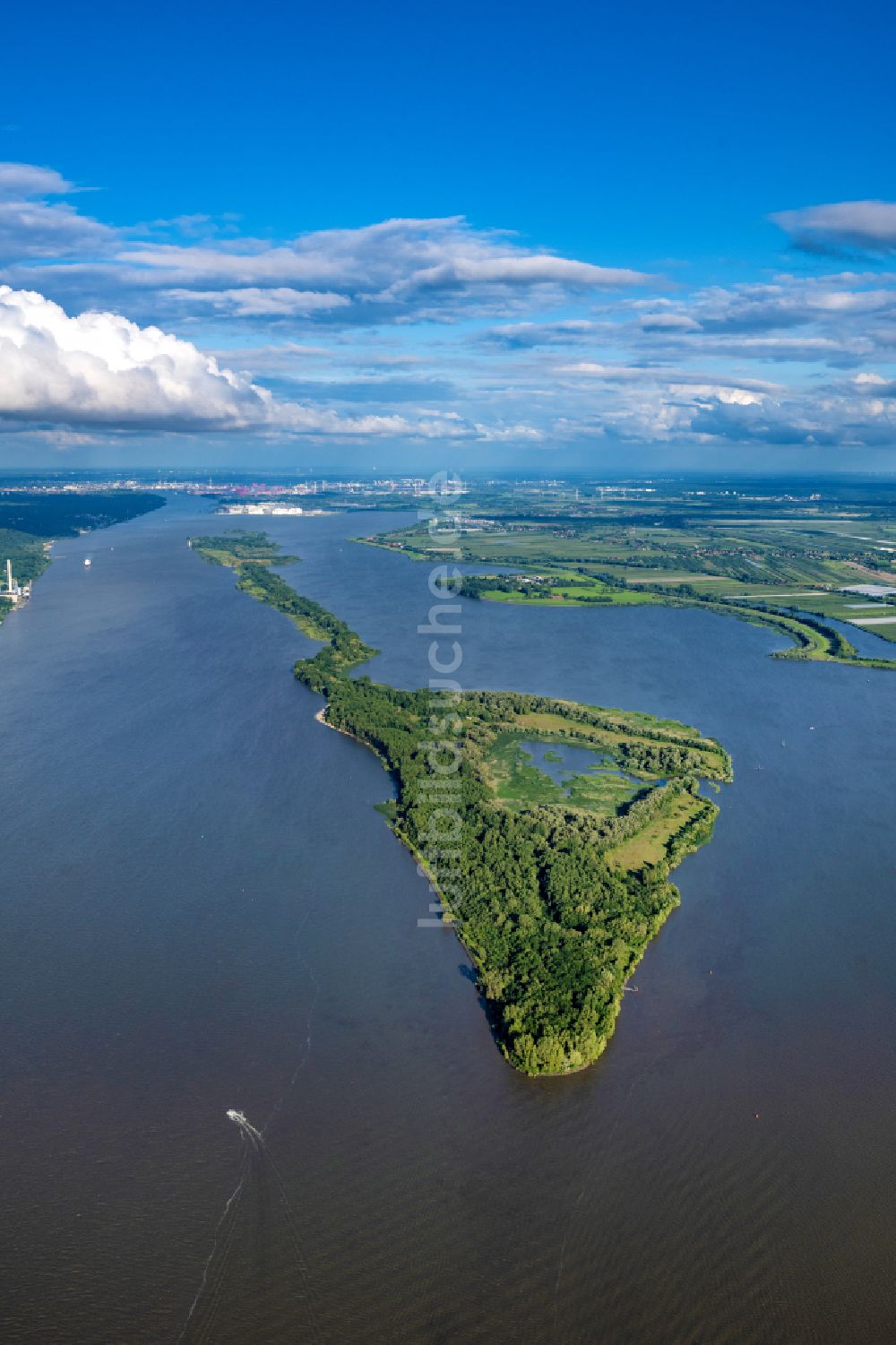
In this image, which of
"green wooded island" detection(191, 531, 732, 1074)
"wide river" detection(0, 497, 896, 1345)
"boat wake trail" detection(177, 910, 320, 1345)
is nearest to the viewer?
"boat wake trail" detection(177, 910, 320, 1345)

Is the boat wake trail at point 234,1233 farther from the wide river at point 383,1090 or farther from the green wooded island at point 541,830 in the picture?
the green wooded island at point 541,830

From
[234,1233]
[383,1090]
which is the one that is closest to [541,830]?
[383,1090]

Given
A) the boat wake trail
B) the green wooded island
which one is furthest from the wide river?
the green wooded island

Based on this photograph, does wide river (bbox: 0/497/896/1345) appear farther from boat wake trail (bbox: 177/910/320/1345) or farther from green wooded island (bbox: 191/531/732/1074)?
green wooded island (bbox: 191/531/732/1074)

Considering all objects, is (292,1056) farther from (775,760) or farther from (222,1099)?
(775,760)

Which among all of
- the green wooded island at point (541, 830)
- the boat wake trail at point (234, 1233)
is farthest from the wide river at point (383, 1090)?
the green wooded island at point (541, 830)

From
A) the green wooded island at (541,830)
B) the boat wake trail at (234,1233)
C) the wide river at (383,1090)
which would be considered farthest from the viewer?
the green wooded island at (541,830)
